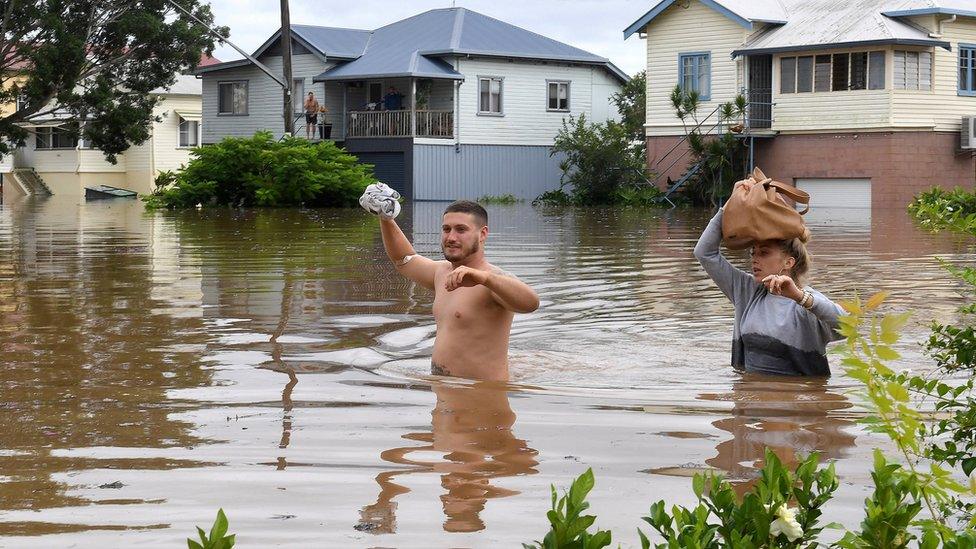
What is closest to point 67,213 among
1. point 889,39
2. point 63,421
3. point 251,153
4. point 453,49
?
point 251,153

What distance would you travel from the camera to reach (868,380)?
246cm

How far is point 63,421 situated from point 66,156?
198 feet

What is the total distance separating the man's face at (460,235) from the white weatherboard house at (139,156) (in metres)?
54.8

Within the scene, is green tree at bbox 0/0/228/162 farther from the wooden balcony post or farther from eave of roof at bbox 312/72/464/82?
the wooden balcony post

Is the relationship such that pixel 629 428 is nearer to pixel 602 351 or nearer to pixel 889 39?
pixel 602 351

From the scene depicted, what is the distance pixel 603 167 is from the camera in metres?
44.8

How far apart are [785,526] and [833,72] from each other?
38126mm

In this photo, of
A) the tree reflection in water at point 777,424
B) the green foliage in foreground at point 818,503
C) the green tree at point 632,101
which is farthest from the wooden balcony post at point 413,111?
the green foliage in foreground at point 818,503

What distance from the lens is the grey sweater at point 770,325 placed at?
8.02m

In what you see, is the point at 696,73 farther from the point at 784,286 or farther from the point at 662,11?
the point at 784,286

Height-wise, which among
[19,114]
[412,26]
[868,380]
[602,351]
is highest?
[412,26]

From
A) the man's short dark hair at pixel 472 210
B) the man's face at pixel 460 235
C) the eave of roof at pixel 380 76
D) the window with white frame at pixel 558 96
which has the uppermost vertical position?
the eave of roof at pixel 380 76

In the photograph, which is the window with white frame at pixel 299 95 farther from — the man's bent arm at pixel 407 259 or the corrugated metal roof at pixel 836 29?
the man's bent arm at pixel 407 259

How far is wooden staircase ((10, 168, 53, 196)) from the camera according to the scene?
6406 cm
